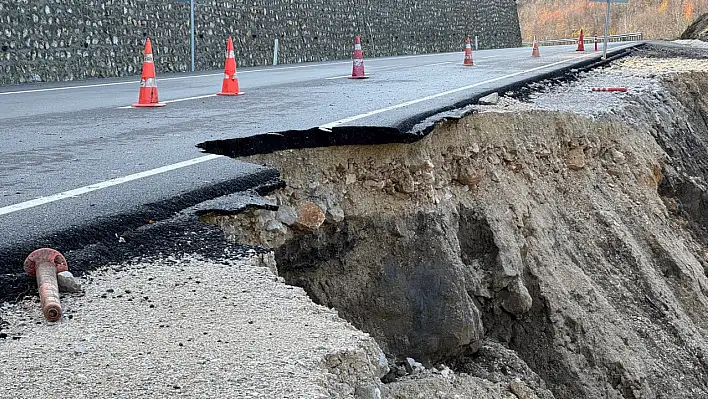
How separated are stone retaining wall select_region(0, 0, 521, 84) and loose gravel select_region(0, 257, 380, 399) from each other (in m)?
11.2

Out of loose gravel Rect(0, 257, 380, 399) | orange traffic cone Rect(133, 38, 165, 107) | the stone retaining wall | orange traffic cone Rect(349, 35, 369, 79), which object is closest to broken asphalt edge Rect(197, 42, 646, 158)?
loose gravel Rect(0, 257, 380, 399)

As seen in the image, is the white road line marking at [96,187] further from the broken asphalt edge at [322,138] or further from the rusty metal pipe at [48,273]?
the rusty metal pipe at [48,273]

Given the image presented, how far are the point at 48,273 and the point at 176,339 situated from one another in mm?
716

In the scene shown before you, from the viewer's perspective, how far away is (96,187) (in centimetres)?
490

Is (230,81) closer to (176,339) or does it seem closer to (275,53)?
(176,339)

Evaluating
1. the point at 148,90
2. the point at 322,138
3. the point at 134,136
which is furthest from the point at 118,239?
the point at 148,90

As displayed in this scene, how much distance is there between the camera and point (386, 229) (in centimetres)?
634

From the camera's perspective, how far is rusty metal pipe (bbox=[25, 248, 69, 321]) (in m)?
3.14

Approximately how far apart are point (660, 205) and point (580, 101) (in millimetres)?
1686

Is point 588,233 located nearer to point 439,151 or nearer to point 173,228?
point 439,151

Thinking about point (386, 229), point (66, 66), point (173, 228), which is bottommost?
point (386, 229)

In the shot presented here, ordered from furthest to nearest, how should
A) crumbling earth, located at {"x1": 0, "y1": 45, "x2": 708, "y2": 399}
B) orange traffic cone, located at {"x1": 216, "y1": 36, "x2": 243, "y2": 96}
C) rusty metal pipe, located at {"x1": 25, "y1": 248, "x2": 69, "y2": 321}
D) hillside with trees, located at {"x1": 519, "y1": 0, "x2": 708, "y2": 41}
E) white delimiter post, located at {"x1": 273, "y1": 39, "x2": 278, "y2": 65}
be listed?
hillside with trees, located at {"x1": 519, "y1": 0, "x2": 708, "y2": 41}
white delimiter post, located at {"x1": 273, "y1": 39, "x2": 278, "y2": 65}
orange traffic cone, located at {"x1": 216, "y1": 36, "x2": 243, "y2": 96}
rusty metal pipe, located at {"x1": 25, "y1": 248, "x2": 69, "y2": 321}
crumbling earth, located at {"x1": 0, "y1": 45, "x2": 708, "y2": 399}

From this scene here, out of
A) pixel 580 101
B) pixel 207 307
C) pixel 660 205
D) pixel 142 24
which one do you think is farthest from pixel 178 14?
pixel 207 307

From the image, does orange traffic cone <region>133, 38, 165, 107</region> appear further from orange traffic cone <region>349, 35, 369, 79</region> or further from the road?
orange traffic cone <region>349, 35, 369, 79</region>
